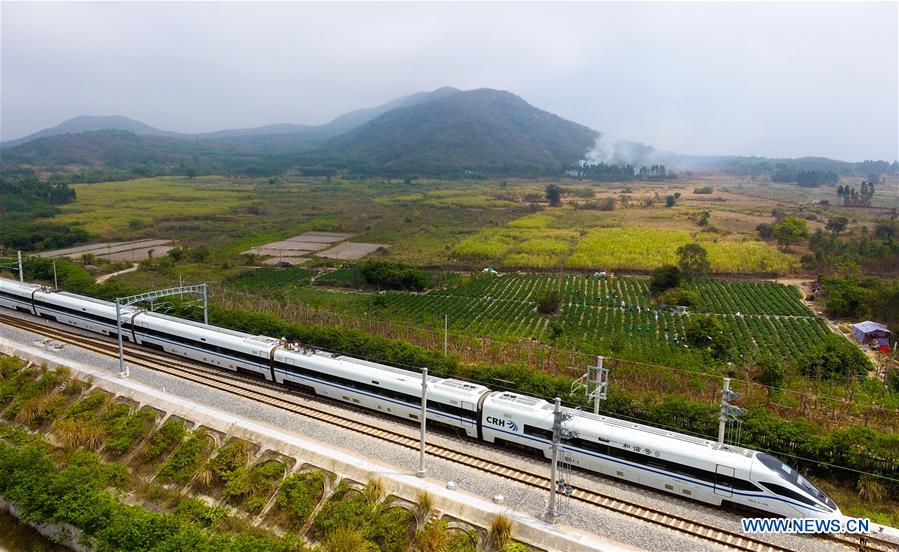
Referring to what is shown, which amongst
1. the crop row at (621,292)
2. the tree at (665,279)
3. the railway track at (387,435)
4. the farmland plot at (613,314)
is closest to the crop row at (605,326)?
the farmland plot at (613,314)

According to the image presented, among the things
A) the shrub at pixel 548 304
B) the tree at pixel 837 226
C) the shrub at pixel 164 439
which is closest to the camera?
the shrub at pixel 164 439

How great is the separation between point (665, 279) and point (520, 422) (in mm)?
34645

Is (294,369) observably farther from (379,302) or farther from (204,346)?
(379,302)

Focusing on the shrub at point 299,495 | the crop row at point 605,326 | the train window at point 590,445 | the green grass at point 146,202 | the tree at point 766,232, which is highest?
the green grass at point 146,202

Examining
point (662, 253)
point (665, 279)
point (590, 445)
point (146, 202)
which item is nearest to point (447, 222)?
point (662, 253)

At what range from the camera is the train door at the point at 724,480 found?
612 inches

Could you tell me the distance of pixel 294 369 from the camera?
23.9 meters

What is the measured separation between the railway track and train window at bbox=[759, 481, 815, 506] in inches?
45.3

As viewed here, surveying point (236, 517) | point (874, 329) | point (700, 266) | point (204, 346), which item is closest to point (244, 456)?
point (236, 517)

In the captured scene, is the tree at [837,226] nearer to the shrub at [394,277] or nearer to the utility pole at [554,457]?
the shrub at [394,277]

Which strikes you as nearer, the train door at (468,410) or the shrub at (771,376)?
the train door at (468,410)

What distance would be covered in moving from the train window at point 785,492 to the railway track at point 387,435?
115cm

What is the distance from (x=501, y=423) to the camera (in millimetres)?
19125

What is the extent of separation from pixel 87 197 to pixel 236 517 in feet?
397
